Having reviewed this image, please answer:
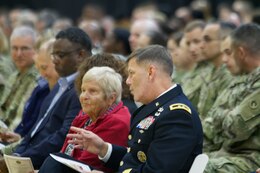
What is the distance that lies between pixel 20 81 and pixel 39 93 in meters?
1.06

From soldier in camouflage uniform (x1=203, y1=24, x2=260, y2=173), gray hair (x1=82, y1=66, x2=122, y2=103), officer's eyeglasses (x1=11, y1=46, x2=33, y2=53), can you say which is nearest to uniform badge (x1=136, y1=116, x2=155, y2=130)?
gray hair (x1=82, y1=66, x2=122, y2=103)

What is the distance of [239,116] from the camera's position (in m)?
5.97

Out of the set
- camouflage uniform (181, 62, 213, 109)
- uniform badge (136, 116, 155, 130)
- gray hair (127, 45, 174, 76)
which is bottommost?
camouflage uniform (181, 62, 213, 109)

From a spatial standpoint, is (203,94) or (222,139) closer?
(222,139)

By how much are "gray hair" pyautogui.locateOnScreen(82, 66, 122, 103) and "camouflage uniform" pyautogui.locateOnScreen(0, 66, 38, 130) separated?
2.65 metres

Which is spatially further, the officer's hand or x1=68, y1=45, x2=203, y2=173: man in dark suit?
the officer's hand

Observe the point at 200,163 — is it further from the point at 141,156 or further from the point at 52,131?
the point at 52,131

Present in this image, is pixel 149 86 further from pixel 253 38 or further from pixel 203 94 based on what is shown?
pixel 203 94

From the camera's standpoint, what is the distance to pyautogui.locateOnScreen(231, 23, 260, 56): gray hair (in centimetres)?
639

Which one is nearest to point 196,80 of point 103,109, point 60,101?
point 60,101

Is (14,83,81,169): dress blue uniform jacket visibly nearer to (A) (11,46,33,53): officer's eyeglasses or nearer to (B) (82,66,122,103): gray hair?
(B) (82,66,122,103): gray hair

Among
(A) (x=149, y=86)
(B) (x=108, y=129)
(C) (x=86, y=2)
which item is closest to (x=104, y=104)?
(B) (x=108, y=129)

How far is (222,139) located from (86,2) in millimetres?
16207

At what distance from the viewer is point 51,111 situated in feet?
22.2
